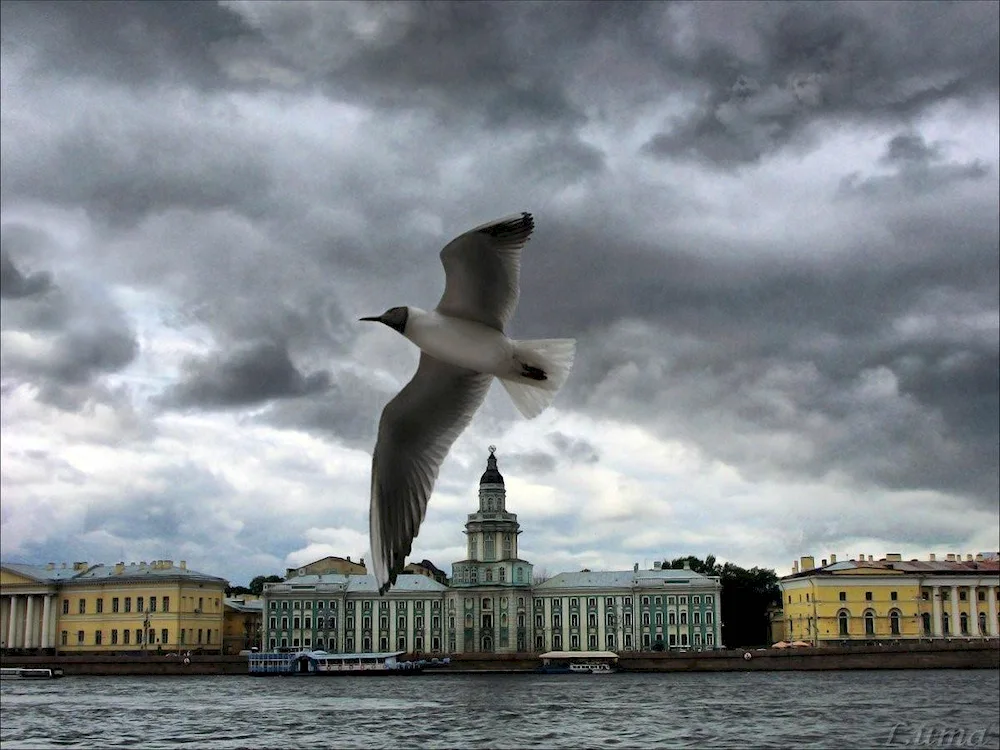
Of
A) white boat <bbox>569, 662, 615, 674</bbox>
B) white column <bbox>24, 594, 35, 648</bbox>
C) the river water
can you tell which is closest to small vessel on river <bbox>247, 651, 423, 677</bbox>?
the river water

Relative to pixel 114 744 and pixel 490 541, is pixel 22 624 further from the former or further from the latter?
pixel 114 744

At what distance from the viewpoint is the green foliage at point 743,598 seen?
205 ft

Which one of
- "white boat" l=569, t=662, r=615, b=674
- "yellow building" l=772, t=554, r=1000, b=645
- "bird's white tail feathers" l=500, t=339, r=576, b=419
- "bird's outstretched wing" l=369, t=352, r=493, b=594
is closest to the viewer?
"bird's white tail feathers" l=500, t=339, r=576, b=419

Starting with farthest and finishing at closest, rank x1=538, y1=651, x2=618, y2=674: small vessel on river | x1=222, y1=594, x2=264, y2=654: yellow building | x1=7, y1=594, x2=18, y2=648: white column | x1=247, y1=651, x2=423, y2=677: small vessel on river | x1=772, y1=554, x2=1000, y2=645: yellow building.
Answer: x1=222, y1=594, x2=264, y2=654: yellow building, x1=7, y1=594, x2=18, y2=648: white column, x1=772, y1=554, x2=1000, y2=645: yellow building, x1=538, y1=651, x2=618, y2=674: small vessel on river, x1=247, y1=651, x2=423, y2=677: small vessel on river

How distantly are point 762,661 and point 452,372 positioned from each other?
159 ft

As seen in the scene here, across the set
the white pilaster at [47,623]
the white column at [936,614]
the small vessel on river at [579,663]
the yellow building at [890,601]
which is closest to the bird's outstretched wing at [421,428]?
the small vessel on river at [579,663]

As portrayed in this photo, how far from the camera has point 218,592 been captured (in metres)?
61.6

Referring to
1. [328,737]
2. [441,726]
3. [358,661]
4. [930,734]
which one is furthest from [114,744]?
[358,661]

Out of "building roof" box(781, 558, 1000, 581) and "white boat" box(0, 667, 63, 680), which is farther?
"building roof" box(781, 558, 1000, 581)

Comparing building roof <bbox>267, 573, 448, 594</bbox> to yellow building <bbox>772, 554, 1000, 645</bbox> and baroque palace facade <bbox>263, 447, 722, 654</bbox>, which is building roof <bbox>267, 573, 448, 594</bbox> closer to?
baroque palace facade <bbox>263, 447, 722, 654</bbox>

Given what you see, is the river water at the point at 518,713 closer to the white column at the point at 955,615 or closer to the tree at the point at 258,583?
the white column at the point at 955,615

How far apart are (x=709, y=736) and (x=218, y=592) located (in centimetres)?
4170

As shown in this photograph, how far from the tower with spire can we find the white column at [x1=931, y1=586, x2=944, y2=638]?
18.3m

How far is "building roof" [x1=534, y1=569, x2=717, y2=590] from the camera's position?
197ft
